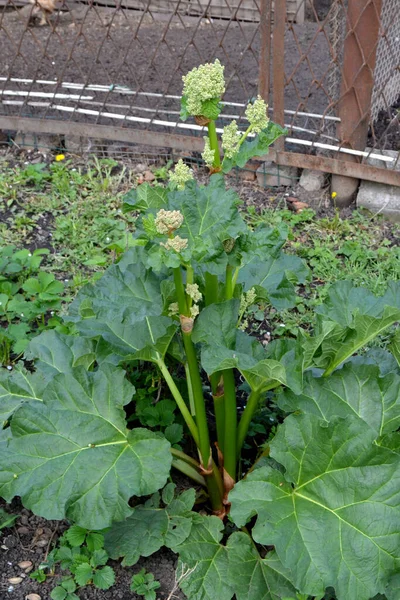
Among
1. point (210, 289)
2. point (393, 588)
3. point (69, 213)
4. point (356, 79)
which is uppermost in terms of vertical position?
point (356, 79)

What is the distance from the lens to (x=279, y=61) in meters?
4.03

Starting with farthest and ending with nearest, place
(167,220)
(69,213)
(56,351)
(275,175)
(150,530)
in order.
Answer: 1. (275,175)
2. (69,213)
3. (56,351)
4. (150,530)
5. (167,220)

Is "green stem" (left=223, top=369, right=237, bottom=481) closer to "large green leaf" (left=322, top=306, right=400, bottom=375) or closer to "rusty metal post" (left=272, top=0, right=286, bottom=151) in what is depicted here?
"large green leaf" (left=322, top=306, right=400, bottom=375)

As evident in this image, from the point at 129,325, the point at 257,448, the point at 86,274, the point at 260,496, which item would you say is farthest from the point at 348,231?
the point at 260,496

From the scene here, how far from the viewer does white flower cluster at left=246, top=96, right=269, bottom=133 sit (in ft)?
6.50

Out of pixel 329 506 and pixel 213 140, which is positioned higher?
pixel 213 140

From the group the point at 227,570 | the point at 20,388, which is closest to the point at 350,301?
the point at 227,570

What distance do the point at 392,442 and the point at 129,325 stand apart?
0.89 m

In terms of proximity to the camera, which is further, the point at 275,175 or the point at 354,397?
the point at 275,175

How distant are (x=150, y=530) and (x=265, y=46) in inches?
112

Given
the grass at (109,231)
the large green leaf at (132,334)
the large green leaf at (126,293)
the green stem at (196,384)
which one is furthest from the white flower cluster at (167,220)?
the grass at (109,231)

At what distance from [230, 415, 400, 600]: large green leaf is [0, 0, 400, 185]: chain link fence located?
2.40 metres

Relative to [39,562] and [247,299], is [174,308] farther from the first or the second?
[39,562]

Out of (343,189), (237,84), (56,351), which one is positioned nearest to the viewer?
(56,351)
